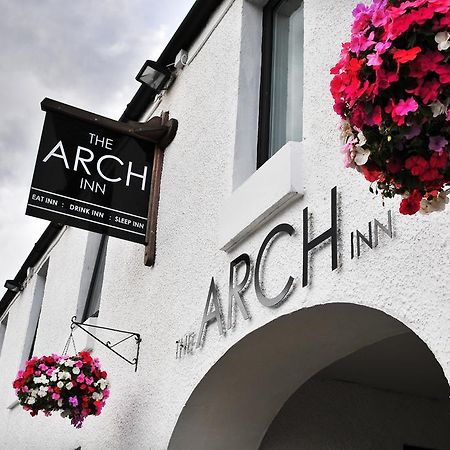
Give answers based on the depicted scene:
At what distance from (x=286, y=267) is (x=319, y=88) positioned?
1061mm

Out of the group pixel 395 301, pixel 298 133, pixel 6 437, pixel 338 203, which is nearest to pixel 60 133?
pixel 298 133

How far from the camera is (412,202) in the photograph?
90.0 inches

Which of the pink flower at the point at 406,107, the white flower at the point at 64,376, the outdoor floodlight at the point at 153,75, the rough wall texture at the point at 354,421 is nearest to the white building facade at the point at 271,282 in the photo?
the rough wall texture at the point at 354,421

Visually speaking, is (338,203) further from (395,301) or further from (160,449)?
(160,449)

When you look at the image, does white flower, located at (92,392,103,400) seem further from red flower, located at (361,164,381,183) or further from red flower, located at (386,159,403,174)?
red flower, located at (386,159,403,174)

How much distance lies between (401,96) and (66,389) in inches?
170

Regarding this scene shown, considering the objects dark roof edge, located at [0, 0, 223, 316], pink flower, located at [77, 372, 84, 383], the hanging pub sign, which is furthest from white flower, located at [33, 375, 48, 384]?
dark roof edge, located at [0, 0, 223, 316]

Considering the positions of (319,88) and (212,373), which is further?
(212,373)

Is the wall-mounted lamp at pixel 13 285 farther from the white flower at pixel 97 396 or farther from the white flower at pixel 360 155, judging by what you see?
the white flower at pixel 360 155

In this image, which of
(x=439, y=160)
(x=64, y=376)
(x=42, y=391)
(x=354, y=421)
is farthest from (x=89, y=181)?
(x=439, y=160)

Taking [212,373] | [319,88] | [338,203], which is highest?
[319,88]

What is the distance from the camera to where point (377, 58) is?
6.96 ft

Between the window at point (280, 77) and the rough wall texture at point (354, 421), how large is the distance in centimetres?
175

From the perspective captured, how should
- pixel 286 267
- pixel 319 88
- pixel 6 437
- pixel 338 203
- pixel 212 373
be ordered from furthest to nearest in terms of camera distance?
pixel 6 437
pixel 212 373
pixel 319 88
pixel 286 267
pixel 338 203
